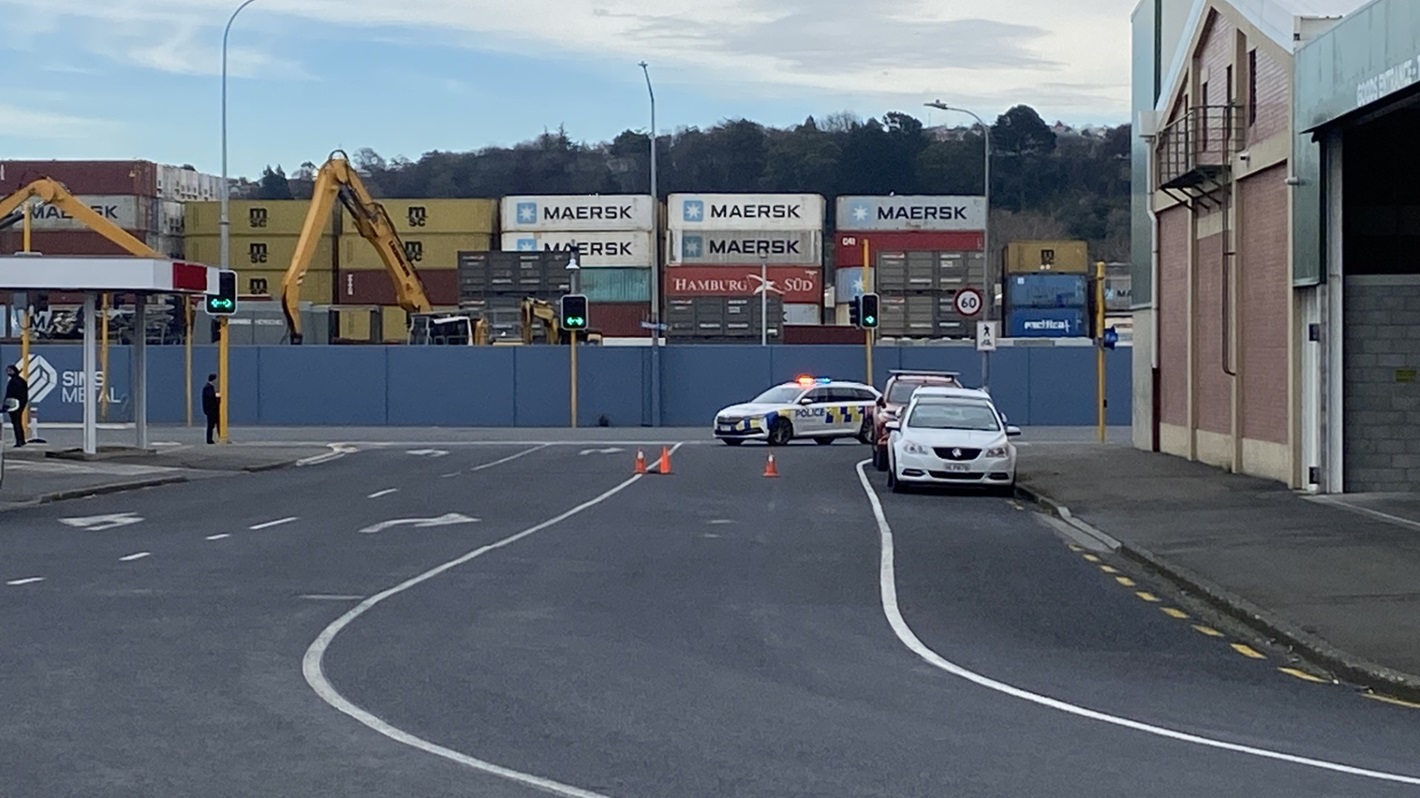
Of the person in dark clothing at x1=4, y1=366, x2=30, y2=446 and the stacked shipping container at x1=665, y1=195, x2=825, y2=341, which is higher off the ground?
the stacked shipping container at x1=665, y1=195, x2=825, y2=341

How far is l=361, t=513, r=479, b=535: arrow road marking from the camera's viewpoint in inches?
837

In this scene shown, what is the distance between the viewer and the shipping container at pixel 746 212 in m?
70.4

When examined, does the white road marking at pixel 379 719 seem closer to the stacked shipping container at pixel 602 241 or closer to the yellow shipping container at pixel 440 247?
the stacked shipping container at pixel 602 241

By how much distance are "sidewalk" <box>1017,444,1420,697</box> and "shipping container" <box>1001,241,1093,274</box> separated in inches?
1480

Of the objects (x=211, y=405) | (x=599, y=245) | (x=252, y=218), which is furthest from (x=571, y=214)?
(x=211, y=405)

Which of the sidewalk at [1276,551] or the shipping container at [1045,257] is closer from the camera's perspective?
the sidewalk at [1276,551]

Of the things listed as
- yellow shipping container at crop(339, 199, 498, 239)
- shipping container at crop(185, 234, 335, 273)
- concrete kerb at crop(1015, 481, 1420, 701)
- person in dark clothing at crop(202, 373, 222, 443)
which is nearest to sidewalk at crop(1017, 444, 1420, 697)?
concrete kerb at crop(1015, 481, 1420, 701)

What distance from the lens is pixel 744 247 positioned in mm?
69750

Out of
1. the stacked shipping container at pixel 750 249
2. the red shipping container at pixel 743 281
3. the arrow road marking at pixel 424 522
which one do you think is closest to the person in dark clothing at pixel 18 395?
the arrow road marking at pixel 424 522

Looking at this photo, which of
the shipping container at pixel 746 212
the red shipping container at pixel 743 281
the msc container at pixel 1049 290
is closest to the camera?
the msc container at pixel 1049 290

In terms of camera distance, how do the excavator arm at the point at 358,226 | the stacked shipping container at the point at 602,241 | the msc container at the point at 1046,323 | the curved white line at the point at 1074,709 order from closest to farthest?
1. the curved white line at the point at 1074,709
2. the excavator arm at the point at 358,226
3. the msc container at the point at 1046,323
4. the stacked shipping container at the point at 602,241

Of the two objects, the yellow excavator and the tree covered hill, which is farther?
Result: the tree covered hill

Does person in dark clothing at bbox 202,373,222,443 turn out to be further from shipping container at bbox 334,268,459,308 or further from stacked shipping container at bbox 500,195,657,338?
stacked shipping container at bbox 500,195,657,338

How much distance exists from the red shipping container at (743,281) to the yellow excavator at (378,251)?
33.0ft
